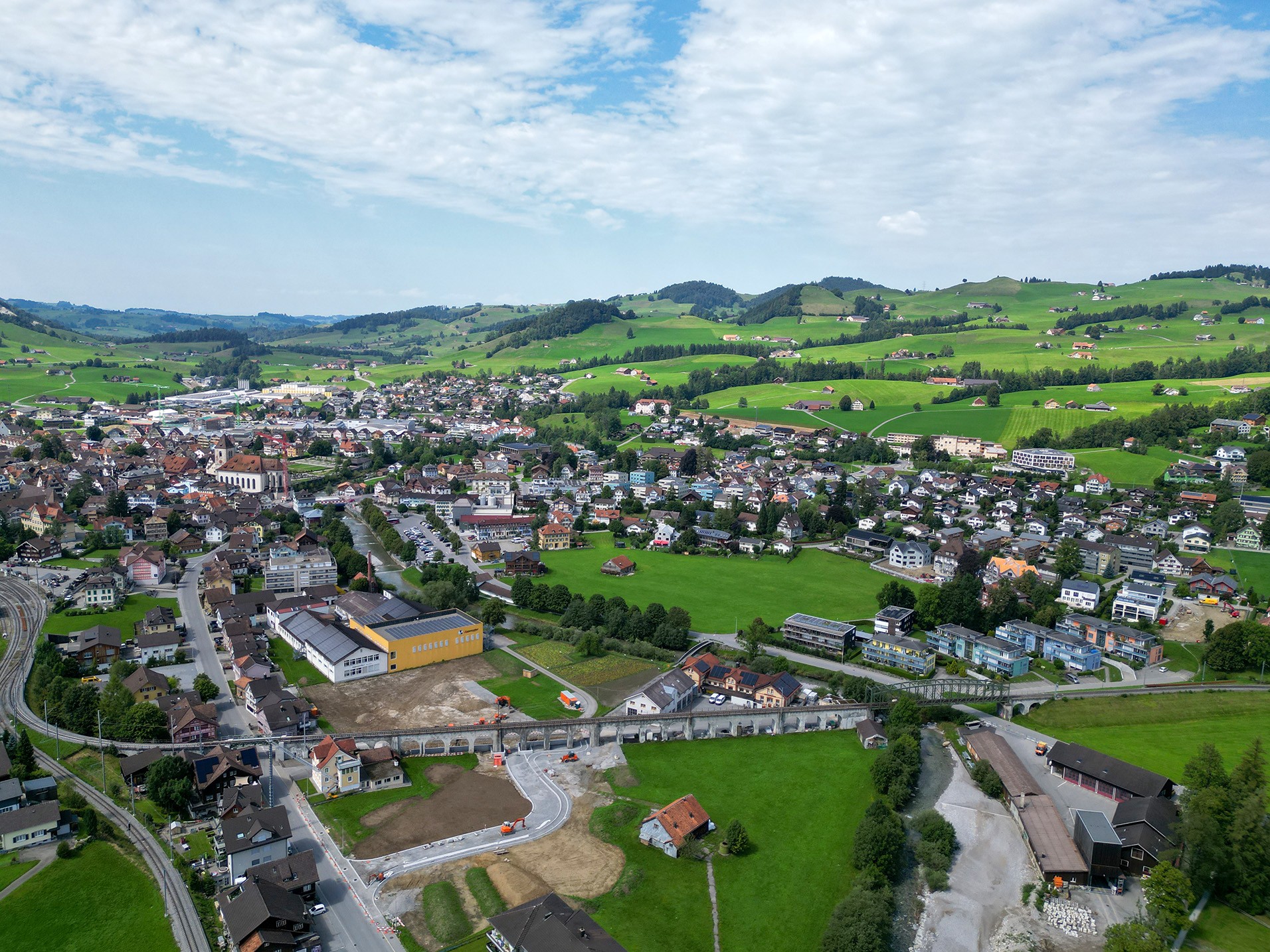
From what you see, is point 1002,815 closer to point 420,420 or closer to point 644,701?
point 644,701

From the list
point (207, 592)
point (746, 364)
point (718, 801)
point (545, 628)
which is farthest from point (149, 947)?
point (746, 364)

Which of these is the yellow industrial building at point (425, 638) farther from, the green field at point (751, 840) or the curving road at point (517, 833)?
the green field at point (751, 840)

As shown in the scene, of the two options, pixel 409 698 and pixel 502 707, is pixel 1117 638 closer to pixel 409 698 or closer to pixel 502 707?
pixel 502 707

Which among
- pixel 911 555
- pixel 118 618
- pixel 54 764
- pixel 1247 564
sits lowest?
pixel 54 764

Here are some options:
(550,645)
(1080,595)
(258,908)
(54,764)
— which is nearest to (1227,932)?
(258,908)

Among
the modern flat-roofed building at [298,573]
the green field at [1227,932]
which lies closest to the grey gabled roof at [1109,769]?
the green field at [1227,932]

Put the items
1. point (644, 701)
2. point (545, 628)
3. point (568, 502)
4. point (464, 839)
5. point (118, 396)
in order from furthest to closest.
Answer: point (118, 396) < point (568, 502) < point (545, 628) < point (644, 701) < point (464, 839)
